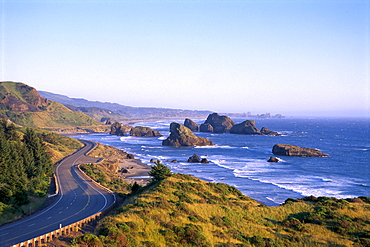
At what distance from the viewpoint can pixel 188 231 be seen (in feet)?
60.7

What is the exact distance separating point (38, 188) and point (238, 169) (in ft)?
153

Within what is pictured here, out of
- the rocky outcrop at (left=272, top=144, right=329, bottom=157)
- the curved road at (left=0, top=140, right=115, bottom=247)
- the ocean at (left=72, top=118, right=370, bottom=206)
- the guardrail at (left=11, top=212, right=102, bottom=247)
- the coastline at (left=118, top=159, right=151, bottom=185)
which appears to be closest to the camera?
the guardrail at (left=11, top=212, right=102, bottom=247)

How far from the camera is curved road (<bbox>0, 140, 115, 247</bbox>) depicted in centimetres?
2338

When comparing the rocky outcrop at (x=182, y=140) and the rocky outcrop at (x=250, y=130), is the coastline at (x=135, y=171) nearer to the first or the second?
the rocky outcrop at (x=182, y=140)

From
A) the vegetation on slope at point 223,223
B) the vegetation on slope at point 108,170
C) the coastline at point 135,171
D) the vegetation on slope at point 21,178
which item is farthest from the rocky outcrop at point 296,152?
the vegetation on slope at point 21,178

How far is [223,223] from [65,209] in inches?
689

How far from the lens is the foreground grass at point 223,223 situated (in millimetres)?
17797

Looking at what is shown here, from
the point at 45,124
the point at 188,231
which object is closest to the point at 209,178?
the point at 188,231

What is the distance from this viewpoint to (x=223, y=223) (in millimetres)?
22250

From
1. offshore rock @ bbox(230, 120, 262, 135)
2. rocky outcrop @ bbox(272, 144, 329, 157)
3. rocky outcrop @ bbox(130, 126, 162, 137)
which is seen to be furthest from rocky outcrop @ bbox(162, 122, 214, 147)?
offshore rock @ bbox(230, 120, 262, 135)

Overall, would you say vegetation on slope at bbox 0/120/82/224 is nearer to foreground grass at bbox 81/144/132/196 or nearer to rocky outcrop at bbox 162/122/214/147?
foreground grass at bbox 81/144/132/196

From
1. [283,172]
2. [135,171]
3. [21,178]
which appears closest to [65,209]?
[21,178]

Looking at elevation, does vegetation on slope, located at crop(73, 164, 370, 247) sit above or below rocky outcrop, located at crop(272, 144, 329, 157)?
above

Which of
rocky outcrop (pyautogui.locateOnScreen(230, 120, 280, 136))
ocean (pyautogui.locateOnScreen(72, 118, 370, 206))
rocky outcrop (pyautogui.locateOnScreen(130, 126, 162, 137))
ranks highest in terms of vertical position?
rocky outcrop (pyautogui.locateOnScreen(230, 120, 280, 136))
